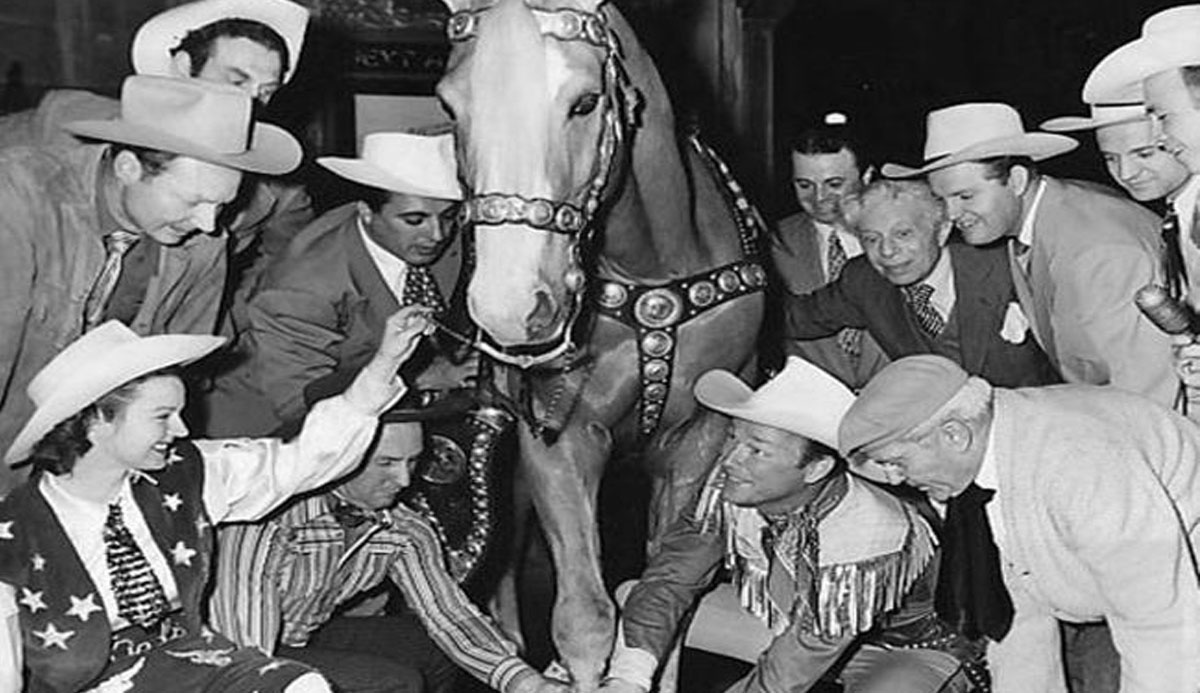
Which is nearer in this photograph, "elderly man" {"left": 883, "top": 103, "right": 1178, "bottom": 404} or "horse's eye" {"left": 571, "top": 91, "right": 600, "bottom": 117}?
"horse's eye" {"left": 571, "top": 91, "right": 600, "bottom": 117}

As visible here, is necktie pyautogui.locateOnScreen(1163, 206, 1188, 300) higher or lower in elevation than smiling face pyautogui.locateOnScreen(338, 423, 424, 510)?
higher

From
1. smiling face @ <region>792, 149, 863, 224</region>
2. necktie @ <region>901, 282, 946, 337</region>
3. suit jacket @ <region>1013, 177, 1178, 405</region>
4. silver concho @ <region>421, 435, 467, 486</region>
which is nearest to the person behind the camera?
suit jacket @ <region>1013, 177, 1178, 405</region>

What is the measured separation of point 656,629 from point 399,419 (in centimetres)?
55

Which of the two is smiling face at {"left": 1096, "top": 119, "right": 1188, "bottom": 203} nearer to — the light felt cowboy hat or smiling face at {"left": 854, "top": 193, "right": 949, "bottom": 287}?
smiling face at {"left": 854, "top": 193, "right": 949, "bottom": 287}

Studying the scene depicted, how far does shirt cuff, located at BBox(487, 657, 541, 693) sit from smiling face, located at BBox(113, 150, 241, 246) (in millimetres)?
855

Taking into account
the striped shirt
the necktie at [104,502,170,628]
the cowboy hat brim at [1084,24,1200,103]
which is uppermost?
the cowboy hat brim at [1084,24,1200,103]

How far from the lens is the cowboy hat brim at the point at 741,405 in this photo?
2758 millimetres

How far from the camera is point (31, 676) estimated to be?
2.48 m

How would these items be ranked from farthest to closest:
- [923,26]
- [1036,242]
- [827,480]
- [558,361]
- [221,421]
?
[923,26] < [221,421] < [1036,242] < [827,480] < [558,361]

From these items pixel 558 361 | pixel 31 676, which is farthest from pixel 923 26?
pixel 31 676

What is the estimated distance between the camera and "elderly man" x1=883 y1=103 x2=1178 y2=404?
2928 millimetres

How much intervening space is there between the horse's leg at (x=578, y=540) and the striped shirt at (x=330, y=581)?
0.09 meters

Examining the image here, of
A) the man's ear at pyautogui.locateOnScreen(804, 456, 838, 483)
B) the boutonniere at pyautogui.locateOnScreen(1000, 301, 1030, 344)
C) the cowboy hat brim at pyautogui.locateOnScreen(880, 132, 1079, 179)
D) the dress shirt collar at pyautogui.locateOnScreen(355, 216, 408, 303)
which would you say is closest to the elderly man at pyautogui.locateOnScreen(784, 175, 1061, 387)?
the boutonniere at pyautogui.locateOnScreen(1000, 301, 1030, 344)

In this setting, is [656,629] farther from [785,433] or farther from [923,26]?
[923,26]
